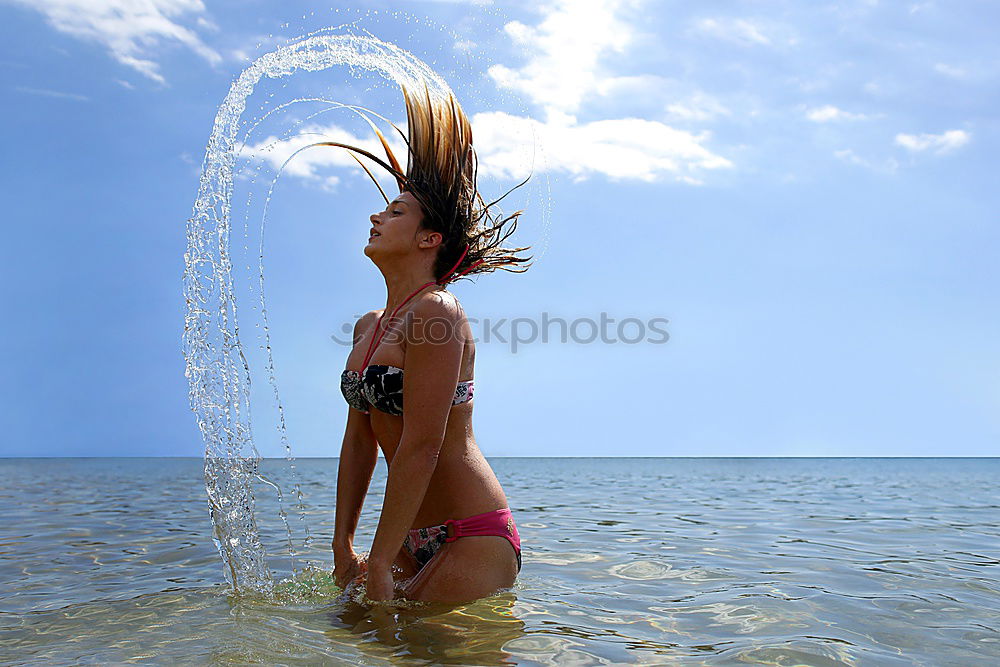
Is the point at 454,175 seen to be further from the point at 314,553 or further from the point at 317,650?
the point at 314,553

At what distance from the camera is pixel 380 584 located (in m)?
3.37

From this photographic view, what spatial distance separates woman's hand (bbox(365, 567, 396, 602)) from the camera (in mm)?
3363

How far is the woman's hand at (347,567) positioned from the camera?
3.93 metres

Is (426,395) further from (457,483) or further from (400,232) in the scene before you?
(400,232)

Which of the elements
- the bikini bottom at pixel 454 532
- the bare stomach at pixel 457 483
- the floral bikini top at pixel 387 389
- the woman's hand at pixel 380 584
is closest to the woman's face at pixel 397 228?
the floral bikini top at pixel 387 389

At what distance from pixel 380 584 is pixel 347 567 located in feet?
2.07

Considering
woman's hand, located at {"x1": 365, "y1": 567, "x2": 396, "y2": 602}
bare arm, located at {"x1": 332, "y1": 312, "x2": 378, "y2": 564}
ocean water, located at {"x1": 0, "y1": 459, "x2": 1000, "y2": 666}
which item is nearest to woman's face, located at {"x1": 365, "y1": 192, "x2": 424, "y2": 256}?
bare arm, located at {"x1": 332, "y1": 312, "x2": 378, "y2": 564}

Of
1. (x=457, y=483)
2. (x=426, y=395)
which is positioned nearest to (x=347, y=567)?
(x=457, y=483)

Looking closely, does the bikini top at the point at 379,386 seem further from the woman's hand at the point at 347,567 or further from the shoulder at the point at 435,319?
the woman's hand at the point at 347,567

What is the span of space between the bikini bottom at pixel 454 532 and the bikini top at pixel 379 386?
55 centimetres

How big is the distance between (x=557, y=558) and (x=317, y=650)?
10.2ft

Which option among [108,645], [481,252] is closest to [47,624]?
[108,645]

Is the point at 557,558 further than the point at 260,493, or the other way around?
the point at 260,493

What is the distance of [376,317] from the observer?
3977 mm
